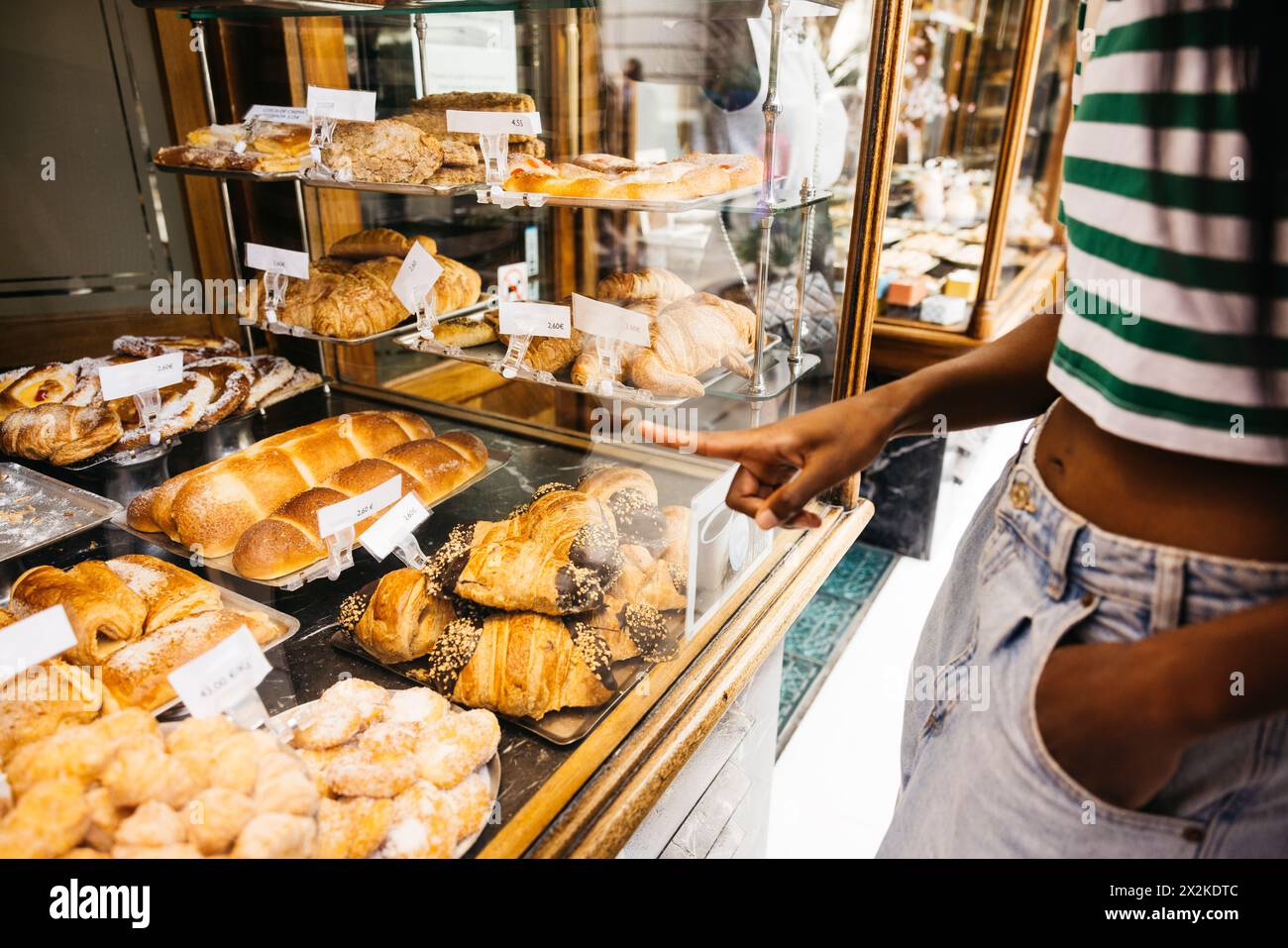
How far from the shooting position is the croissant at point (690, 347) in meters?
1.82

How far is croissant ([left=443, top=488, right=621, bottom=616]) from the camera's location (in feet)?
4.76

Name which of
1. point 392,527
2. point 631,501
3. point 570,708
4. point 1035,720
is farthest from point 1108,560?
point 392,527

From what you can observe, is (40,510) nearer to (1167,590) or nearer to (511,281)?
(511,281)

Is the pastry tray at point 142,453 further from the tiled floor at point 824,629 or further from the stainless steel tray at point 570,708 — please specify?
the tiled floor at point 824,629

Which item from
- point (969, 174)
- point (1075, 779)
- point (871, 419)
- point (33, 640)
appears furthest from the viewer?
point (969, 174)

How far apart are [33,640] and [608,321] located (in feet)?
3.97

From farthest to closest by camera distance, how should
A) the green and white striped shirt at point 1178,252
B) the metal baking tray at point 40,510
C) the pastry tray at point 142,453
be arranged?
the pastry tray at point 142,453
the metal baking tray at point 40,510
the green and white striped shirt at point 1178,252

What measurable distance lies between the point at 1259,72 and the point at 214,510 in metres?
1.94

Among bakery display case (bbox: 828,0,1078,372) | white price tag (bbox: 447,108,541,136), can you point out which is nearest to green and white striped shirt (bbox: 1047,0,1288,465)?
white price tag (bbox: 447,108,541,136)

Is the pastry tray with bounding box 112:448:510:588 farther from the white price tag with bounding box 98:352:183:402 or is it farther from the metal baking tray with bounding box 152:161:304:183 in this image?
the metal baking tray with bounding box 152:161:304:183

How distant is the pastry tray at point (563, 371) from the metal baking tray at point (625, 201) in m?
0.35

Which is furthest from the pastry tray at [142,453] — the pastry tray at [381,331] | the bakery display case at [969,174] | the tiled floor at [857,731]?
the bakery display case at [969,174]

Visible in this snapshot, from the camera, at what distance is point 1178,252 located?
90cm
